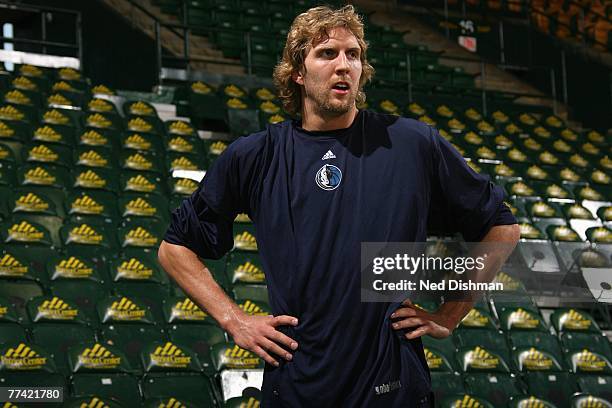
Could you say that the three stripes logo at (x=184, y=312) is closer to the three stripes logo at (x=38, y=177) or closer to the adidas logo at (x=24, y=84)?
the three stripes logo at (x=38, y=177)

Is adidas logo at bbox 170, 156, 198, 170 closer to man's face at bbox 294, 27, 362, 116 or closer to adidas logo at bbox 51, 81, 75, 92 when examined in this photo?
adidas logo at bbox 51, 81, 75, 92

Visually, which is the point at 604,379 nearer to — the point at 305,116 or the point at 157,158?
the point at 157,158

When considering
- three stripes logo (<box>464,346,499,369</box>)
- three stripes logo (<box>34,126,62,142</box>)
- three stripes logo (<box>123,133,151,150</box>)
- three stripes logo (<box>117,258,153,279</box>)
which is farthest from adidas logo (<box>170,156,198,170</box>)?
three stripes logo (<box>464,346,499,369</box>)

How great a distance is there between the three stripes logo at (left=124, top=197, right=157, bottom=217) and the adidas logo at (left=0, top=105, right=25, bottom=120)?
1.59m

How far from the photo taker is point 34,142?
24.2 feet

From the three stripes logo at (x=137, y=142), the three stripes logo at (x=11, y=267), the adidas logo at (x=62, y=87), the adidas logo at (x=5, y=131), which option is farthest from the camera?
the adidas logo at (x=62, y=87)

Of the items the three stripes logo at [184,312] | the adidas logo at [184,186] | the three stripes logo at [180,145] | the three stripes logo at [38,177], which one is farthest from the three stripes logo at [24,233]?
the three stripes logo at [180,145]

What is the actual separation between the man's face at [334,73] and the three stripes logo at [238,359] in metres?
3.09

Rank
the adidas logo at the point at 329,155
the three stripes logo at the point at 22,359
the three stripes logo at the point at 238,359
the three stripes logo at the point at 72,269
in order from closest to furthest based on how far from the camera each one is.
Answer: the adidas logo at the point at 329,155, the three stripes logo at the point at 22,359, the three stripes logo at the point at 238,359, the three stripes logo at the point at 72,269

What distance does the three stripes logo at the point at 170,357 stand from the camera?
4977mm

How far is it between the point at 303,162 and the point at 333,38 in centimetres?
29

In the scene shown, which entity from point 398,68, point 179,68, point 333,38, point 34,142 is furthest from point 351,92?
point 398,68

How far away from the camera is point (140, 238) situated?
627 centimetres

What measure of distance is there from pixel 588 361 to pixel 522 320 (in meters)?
0.53
